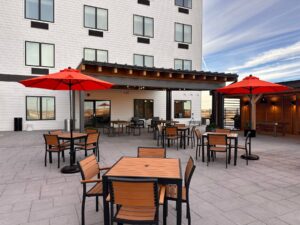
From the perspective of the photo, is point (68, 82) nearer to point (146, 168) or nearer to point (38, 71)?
point (146, 168)

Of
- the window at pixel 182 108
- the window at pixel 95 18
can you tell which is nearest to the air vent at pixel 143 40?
the window at pixel 95 18

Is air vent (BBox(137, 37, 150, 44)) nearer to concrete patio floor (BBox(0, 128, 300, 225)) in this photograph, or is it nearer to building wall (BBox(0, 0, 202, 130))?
building wall (BBox(0, 0, 202, 130))

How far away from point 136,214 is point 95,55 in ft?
46.5

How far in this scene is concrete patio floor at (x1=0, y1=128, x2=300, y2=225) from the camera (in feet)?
10.2

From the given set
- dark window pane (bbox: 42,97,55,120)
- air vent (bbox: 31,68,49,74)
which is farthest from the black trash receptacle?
air vent (bbox: 31,68,49,74)

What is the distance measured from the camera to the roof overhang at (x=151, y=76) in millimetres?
9098

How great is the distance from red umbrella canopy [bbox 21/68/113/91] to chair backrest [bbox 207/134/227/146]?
3.25 m

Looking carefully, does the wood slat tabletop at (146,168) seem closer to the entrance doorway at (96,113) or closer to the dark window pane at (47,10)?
the entrance doorway at (96,113)

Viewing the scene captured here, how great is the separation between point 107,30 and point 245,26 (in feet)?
38.3

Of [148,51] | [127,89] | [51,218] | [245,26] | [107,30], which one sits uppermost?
[245,26]

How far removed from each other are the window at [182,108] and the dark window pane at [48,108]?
9890 mm

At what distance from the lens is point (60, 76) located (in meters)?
4.85

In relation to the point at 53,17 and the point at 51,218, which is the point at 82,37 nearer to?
the point at 53,17

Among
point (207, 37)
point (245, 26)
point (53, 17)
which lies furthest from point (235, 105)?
point (53, 17)
